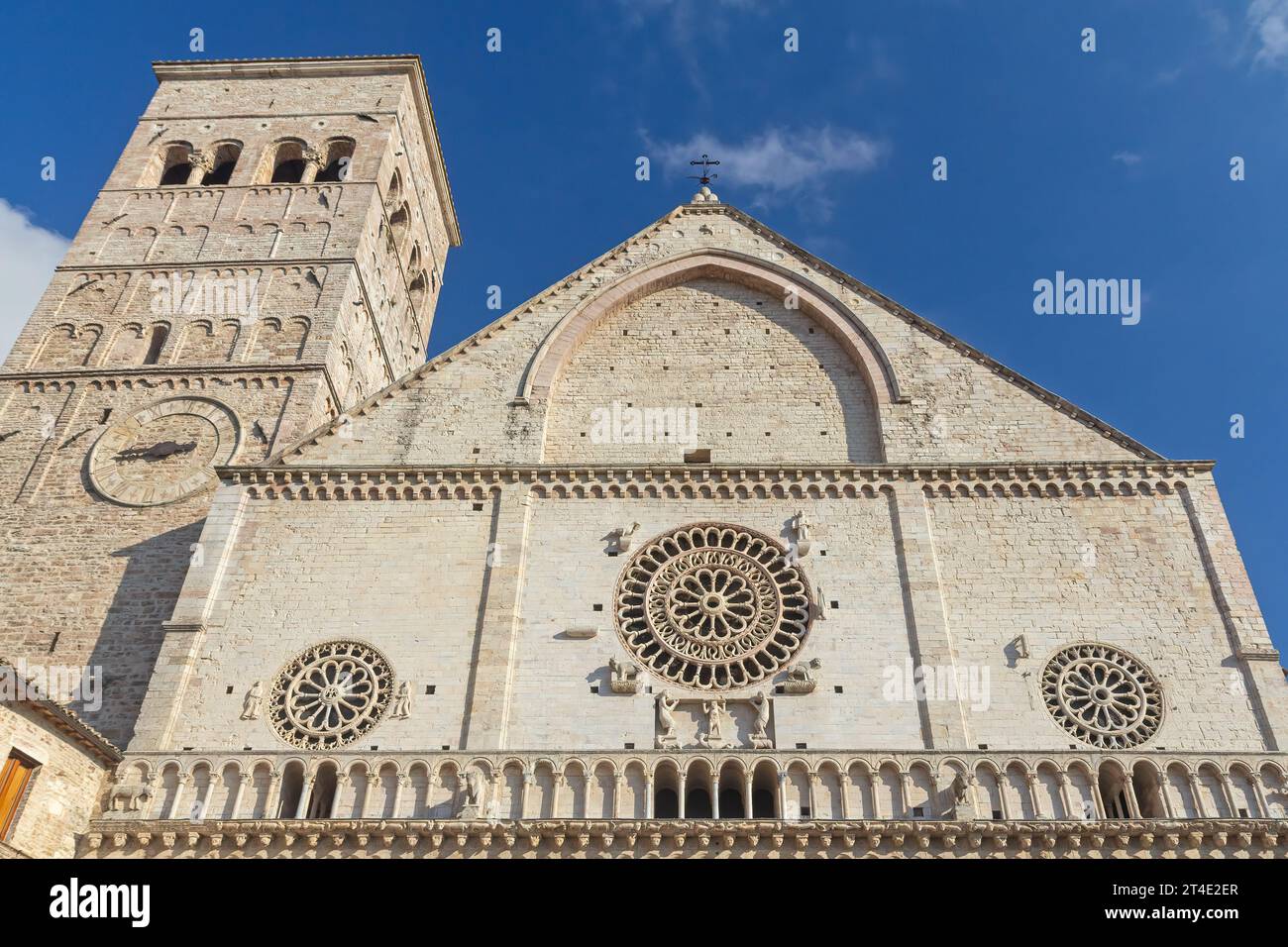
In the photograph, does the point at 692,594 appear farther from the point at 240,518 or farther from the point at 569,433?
the point at 240,518

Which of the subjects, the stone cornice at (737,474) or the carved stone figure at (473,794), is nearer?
the carved stone figure at (473,794)

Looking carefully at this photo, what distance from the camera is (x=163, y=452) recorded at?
19609 millimetres

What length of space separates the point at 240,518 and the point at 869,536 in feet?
32.3

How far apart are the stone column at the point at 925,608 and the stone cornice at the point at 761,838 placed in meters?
1.50

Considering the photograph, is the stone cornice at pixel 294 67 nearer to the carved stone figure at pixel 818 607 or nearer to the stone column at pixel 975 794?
the carved stone figure at pixel 818 607

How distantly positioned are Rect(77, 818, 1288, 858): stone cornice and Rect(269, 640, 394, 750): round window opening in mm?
1726

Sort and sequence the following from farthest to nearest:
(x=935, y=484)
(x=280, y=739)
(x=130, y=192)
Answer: (x=130, y=192) < (x=935, y=484) < (x=280, y=739)

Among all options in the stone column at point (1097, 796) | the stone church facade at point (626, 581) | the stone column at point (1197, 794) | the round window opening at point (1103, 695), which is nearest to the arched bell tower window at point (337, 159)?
the stone church facade at point (626, 581)

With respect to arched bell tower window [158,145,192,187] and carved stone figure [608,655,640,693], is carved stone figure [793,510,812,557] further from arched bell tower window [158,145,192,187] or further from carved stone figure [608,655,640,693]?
arched bell tower window [158,145,192,187]

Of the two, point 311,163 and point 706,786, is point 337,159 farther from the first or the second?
point 706,786

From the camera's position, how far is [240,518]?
17.0 meters

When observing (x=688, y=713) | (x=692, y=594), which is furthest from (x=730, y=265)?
(x=688, y=713)

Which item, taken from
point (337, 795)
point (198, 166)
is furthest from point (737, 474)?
point (198, 166)

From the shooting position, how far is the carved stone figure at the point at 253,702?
14.6 meters
